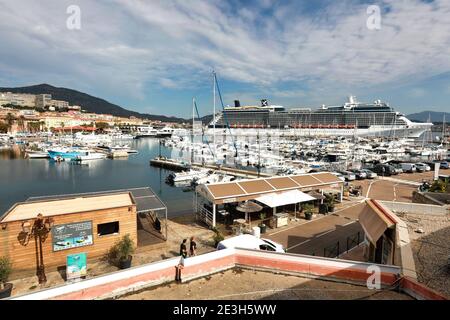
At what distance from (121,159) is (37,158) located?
16.1 metres

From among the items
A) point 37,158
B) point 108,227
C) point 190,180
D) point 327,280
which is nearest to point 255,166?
point 190,180

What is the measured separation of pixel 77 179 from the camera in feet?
119

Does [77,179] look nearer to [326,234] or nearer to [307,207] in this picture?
[307,207]

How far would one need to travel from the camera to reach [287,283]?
20.3ft

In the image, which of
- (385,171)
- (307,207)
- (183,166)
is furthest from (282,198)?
(183,166)

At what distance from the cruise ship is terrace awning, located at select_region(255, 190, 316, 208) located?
205ft

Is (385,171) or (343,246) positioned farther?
(385,171)

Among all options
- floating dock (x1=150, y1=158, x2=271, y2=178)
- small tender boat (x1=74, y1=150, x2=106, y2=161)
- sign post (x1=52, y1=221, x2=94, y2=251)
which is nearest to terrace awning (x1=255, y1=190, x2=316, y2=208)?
sign post (x1=52, y1=221, x2=94, y2=251)

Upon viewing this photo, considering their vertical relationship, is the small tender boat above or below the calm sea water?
above

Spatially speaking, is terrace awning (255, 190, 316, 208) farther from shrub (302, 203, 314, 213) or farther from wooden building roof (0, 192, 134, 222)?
wooden building roof (0, 192, 134, 222)

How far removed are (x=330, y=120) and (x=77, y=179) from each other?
87779mm

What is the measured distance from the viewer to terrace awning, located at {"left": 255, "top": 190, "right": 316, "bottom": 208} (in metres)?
14.3

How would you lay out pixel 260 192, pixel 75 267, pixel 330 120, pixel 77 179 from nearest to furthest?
pixel 75 267, pixel 260 192, pixel 77 179, pixel 330 120

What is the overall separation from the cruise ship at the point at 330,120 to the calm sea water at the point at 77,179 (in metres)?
43.6
